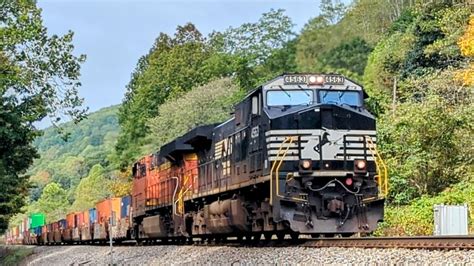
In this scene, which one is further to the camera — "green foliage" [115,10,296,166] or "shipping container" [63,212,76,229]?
"green foliage" [115,10,296,166]

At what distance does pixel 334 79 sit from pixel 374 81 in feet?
131

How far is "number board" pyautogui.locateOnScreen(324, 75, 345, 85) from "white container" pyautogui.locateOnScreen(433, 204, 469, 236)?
12.1 ft

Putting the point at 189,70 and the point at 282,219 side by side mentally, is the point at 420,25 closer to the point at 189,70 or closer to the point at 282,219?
the point at 189,70

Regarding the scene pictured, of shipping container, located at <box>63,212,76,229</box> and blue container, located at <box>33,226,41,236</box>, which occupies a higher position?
shipping container, located at <box>63,212,76,229</box>

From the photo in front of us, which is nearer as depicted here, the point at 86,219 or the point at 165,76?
the point at 86,219

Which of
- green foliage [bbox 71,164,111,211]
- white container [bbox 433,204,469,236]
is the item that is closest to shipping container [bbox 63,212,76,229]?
green foliage [bbox 71,164,111,211]

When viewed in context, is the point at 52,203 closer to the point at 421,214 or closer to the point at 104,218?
the point at 104,218

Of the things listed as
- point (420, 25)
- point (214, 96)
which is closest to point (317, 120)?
point (420, 25)

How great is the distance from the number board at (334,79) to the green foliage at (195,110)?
38.9m

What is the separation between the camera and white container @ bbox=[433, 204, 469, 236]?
16.4m

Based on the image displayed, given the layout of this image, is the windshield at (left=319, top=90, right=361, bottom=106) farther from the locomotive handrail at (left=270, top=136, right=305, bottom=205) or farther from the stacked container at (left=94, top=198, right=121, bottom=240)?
the stacked container at (left=94, top=198, right=121, bottom=240)

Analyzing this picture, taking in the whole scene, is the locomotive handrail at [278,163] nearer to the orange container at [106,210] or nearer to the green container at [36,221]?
the orange container at [106,210]

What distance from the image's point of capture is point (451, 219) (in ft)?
53.9

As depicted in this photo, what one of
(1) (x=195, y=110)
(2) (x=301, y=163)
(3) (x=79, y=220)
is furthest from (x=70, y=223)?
(2) (x=301, y=163)
